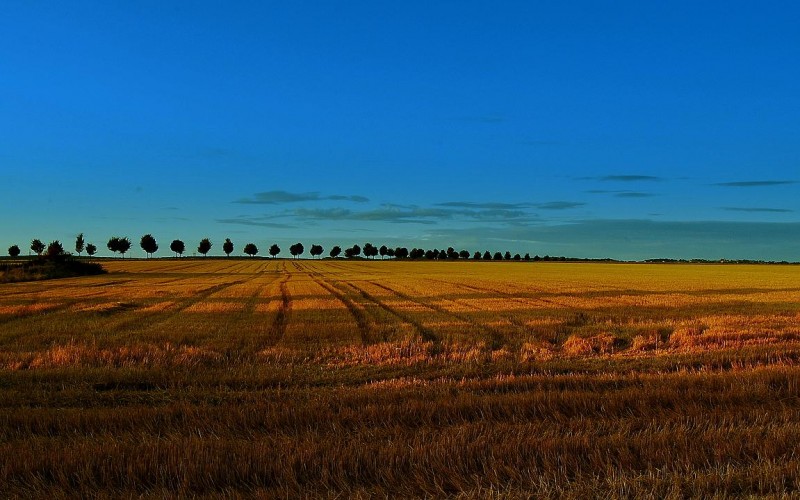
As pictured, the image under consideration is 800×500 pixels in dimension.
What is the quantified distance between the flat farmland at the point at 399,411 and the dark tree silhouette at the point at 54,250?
56.1m

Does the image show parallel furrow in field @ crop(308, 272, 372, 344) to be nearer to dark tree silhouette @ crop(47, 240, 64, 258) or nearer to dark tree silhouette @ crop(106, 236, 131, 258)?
dark tree silhouette @ crop(47, 240, 64, 258)

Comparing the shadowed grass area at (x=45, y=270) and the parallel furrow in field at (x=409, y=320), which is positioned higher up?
the shadowed grass area at (x=45, y=270)

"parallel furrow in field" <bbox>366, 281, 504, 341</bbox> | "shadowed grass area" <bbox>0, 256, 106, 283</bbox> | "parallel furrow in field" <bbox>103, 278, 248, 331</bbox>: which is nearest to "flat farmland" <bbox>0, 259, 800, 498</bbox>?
"parallel furrow in field" <bbox>366, 281, 504, 341</bbox>

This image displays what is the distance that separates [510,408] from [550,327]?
12664 millimetres

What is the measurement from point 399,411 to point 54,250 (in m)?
74.7

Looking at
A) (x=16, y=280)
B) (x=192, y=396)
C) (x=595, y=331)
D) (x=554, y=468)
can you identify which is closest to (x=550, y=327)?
(x=595, y=331)

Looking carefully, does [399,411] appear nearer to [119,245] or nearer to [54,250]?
[54,250]

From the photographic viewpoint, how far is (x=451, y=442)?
6598 mm

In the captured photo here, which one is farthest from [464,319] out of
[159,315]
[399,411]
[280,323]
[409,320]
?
[399,411]

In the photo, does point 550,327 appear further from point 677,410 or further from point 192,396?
point 192,396

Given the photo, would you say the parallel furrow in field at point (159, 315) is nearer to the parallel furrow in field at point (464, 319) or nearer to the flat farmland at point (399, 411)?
the flat farmland at point (399, 411)

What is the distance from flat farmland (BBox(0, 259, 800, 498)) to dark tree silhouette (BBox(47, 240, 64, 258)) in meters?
56.1

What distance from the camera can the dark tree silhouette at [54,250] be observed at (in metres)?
68.8

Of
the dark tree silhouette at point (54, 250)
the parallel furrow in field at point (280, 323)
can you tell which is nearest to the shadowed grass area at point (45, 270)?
the dark tree silhouette at point (54, 250)
